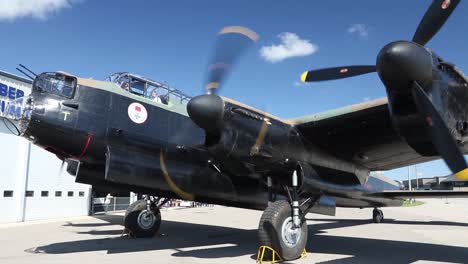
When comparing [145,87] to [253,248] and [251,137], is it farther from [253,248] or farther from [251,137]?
[253,248]

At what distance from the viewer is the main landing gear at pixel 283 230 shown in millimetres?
8375

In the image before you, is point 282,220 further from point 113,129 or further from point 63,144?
point 63,144

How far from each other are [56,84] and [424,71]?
755 cm

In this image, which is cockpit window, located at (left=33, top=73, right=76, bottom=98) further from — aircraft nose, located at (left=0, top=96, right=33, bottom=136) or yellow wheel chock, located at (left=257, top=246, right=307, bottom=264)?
yellow wheel chock, located at (left=257, top=246, right=307, bottom=264)

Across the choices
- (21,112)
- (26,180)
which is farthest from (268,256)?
(26,180)

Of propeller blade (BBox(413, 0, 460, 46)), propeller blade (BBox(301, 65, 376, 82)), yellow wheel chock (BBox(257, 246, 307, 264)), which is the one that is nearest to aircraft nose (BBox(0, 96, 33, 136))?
yellow wheel chock (BBox(257, 246, 307, 264))

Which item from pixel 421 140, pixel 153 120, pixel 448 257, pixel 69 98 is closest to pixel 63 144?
pixel 69 98

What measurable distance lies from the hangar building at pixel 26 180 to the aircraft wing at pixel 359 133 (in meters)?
14.6

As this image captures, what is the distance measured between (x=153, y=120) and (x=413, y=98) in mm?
6145

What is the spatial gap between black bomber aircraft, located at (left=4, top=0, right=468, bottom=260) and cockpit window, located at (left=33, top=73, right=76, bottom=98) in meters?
0.02

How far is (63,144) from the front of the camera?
347 inches

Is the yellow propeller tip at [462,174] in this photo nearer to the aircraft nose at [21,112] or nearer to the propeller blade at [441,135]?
the propeller blade at [441,135]

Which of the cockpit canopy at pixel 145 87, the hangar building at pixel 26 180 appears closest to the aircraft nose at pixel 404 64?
the cockpit canopy at pixel 145 87

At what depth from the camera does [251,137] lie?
8.61 metres
